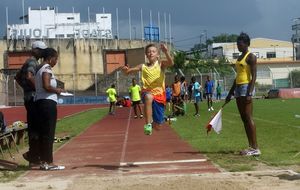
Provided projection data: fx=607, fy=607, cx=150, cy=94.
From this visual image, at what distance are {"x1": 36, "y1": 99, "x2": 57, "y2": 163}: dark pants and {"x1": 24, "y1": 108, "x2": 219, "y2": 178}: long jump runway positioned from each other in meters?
0.41

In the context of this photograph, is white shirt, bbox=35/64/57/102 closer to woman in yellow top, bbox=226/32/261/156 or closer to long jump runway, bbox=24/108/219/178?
long jump runway, bbox=24/108/219/178

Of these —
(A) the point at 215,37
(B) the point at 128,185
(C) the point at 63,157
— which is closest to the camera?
(B) the point at 128,185

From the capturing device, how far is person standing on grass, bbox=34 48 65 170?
33.2 ft

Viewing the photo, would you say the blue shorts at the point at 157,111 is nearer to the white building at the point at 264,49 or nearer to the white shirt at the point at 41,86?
the white shirt at the point at 41,86

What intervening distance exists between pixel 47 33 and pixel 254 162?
281ft

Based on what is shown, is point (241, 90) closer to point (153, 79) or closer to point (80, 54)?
point (153, 79)

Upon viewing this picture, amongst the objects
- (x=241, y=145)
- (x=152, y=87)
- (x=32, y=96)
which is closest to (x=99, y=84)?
(x=241, y=145)

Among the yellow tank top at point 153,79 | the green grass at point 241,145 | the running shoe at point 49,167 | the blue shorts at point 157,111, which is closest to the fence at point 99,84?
the green grass at point 241,145

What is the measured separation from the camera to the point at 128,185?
808 cm

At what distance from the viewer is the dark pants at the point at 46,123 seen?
10180 millimetres

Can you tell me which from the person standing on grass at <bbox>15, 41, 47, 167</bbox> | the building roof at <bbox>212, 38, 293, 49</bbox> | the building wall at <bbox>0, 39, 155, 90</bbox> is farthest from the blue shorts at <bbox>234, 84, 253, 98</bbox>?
the building roof at <bbox>212, 38, 293, 49</bbox>

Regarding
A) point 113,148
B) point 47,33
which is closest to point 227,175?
point 113,148

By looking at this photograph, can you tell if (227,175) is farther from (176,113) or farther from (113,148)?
(176,113)

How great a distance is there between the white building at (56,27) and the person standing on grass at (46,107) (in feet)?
256
